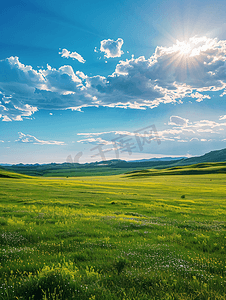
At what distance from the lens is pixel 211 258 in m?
8.18

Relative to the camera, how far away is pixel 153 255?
323 inches

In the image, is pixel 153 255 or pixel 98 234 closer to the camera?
pixel 153 255

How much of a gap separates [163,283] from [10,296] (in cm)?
467

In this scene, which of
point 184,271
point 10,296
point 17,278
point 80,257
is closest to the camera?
point 10,296

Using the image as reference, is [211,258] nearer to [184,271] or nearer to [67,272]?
[184,271]

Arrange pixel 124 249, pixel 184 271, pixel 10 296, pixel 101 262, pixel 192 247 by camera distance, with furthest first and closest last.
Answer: pixel 192 247
pixel 124 249
pixel 101 262
pixel 184 271
pixel 10 296

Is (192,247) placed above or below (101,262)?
below

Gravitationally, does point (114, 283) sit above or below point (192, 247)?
above

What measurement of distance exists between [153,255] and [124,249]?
1.50 meters

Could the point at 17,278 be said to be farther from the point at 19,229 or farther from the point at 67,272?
the point at 19,229

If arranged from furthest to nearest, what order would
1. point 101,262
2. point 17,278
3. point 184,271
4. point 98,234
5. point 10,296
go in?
point 98,234, point 101,262, point 184,271, point 17,278, point 10,296

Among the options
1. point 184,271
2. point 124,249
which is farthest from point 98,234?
point 184,271

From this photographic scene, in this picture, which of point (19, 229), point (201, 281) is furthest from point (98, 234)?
point (201, 281)

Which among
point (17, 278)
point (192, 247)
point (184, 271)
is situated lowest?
point (192, 247)
